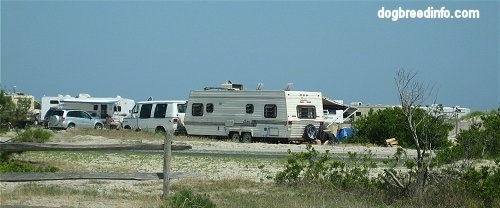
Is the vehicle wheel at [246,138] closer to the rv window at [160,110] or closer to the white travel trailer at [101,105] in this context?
the rv window at [160,110]

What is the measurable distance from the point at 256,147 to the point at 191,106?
268 inches

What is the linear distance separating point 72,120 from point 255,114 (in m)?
14.9

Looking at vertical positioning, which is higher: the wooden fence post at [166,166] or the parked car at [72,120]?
the parked car at [72,120]

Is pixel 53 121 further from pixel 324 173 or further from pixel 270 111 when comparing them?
pixel 324 173

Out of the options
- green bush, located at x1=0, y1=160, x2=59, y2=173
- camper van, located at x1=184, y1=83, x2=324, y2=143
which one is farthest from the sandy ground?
camper van, located at x1=184, y1=83, x2=324, y2=143

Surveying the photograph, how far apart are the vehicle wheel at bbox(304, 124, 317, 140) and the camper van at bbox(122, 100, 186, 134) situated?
6025 millimetres

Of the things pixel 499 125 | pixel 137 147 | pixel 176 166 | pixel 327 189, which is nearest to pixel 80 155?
pixel 176 166

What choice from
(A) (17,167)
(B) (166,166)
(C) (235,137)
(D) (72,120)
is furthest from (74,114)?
(B) (166,166)

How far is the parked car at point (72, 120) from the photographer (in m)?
42.5

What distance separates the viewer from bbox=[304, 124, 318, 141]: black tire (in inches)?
1248

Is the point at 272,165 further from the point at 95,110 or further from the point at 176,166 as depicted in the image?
the point at 95,110

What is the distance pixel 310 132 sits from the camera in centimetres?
3189

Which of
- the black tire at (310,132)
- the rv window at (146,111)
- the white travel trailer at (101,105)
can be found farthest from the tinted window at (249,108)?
the white travel trailer at (101,105)

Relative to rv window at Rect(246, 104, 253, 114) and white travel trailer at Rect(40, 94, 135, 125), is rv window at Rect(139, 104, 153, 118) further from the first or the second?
white travel trailer at Rect(40, 94, 135, 125)
